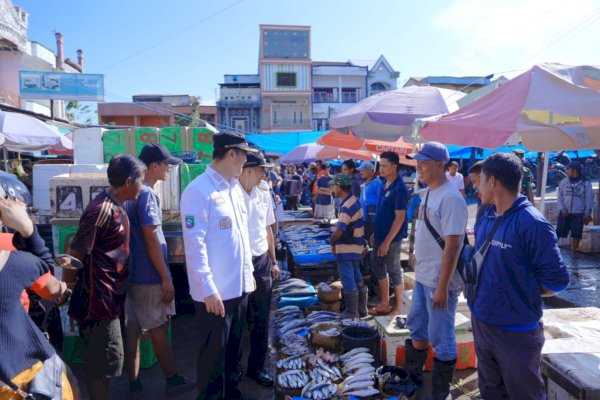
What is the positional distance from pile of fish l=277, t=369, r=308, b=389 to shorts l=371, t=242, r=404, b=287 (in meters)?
1.99

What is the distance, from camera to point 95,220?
9.18ft

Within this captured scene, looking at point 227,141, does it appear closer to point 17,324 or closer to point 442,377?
point 17,324

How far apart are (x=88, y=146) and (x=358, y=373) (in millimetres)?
4090

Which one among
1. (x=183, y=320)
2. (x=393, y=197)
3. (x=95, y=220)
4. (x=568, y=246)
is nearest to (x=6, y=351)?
(x=95, y=220)

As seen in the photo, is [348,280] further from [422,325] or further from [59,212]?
[59,212]

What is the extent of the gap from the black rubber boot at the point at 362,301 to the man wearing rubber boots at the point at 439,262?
1.95m

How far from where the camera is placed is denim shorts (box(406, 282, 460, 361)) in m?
3.17

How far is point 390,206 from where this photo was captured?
4.96 metres

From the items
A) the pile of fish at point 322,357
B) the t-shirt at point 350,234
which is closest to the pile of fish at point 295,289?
the t-shirt at point 350,234

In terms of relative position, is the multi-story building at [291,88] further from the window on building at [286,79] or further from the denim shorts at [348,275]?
the denim shorts at [348,275]

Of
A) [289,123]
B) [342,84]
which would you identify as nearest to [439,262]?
[289,123]

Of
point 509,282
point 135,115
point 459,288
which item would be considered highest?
point 135,115

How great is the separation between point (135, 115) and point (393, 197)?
97.5 feet

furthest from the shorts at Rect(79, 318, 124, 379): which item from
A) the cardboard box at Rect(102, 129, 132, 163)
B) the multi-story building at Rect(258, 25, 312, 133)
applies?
the multi-story building at Rect(258, 25, 312, 133)
